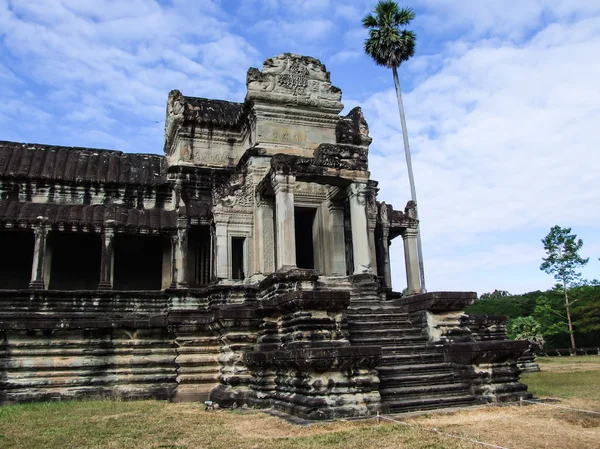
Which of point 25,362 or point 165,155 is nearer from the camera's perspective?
point 25,362

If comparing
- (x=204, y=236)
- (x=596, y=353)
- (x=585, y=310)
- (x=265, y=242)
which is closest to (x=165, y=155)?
(x=204, y=236)

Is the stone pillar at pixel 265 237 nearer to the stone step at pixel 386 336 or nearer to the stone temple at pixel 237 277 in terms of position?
the stone temple at pixel 237 277

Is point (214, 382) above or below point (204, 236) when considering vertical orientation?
below

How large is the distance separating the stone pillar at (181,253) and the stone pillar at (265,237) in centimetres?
259

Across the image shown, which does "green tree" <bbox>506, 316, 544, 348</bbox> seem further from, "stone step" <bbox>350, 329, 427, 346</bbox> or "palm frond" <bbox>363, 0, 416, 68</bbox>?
"stone step" <bbox>350, 329, 427, 346</bbox>

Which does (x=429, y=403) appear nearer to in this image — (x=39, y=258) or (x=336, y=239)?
(x=336, y=239)

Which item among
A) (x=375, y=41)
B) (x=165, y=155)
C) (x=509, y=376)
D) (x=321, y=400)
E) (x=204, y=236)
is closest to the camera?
(x=321, y=400)

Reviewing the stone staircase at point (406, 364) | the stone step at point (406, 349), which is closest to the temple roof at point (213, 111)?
the stone staircase at point (406, 364)

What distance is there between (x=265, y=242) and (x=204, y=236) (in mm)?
3543

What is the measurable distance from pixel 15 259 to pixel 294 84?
1087 cm

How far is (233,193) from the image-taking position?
1559 centimetres

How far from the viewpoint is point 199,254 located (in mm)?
17688

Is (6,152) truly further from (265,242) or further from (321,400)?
(321,400)

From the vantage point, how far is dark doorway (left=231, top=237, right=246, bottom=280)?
1617cm
